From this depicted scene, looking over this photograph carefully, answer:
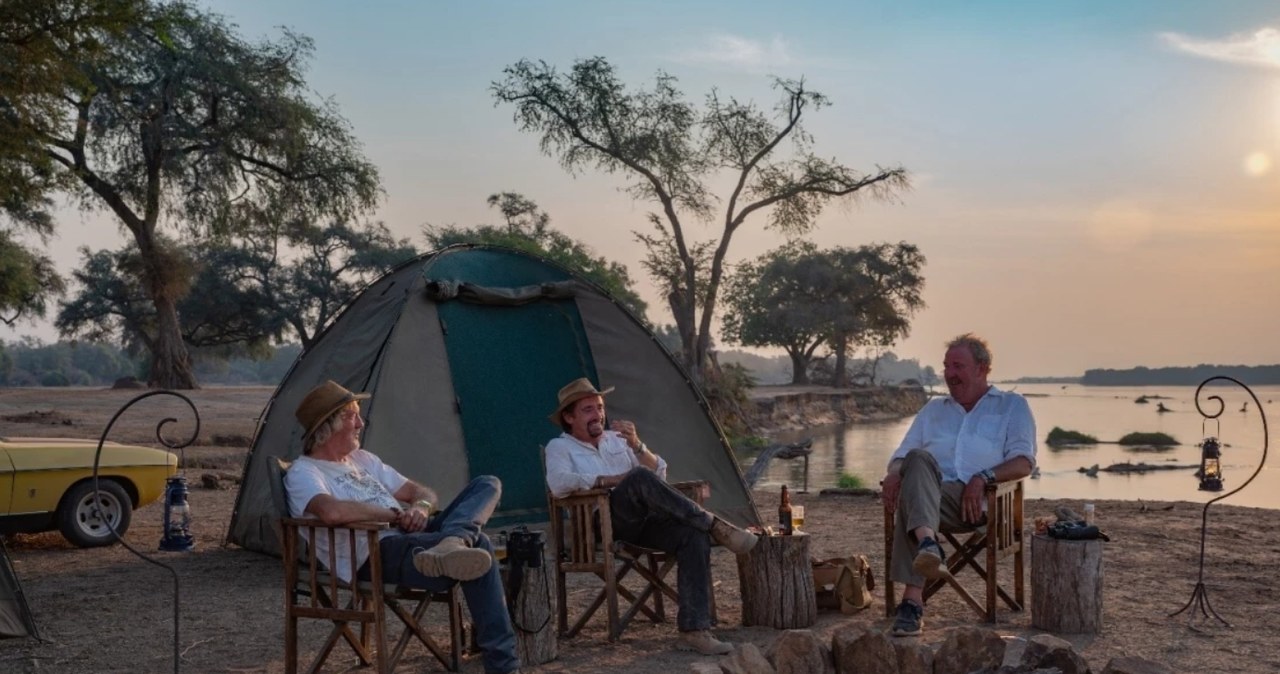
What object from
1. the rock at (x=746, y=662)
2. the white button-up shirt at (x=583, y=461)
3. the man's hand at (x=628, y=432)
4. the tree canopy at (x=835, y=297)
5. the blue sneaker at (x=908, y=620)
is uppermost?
the tree canopy at (x=835, y=297)

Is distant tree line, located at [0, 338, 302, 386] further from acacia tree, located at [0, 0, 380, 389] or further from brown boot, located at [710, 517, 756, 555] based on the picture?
brown boot, located at [710, 517, 756, 555]

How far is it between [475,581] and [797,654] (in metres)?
1.17

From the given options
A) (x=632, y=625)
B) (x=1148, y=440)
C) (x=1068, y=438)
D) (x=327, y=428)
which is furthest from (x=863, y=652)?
(x=1148, y=440)

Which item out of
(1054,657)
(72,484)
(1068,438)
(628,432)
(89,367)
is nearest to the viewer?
(1054,657)

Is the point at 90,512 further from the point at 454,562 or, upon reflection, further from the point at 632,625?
the point at 454,562

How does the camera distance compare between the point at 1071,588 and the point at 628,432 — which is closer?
Answer: the point at 1071,588

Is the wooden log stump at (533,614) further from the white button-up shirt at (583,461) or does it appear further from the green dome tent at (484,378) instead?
the green dome tent at (484,378)

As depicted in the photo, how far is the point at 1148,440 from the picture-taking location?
30875 millimetres

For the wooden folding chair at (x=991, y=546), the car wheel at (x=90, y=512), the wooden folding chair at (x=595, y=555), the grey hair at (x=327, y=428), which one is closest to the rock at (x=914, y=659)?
the wooden folding chair at (x=991, y=546)

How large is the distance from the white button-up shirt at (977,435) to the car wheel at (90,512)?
16.8 feet

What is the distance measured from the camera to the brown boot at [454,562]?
400 cm

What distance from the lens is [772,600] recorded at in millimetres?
5285

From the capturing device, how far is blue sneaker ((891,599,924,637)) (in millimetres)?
4961

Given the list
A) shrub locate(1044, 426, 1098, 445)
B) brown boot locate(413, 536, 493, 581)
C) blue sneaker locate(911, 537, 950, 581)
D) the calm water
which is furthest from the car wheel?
shrub locate(1044, 426, 1098, 445)
